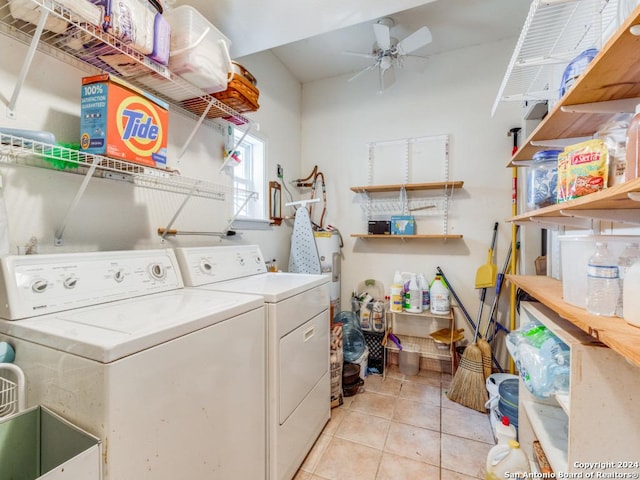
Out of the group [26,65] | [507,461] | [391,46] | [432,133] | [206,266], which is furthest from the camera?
[432,133]

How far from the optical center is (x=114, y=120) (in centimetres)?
112

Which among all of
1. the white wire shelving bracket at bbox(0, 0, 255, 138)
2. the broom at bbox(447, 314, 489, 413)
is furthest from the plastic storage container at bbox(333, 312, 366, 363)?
the white wire shelving bracket at bbox(0, 0, 255, 138)

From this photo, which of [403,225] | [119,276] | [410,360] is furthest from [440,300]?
[119,276]

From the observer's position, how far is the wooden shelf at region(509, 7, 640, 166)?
682mm

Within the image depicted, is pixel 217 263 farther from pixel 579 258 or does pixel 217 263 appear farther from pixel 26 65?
pixel 579 258

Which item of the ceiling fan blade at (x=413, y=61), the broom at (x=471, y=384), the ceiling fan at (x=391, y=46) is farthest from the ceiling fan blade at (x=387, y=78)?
the broom at (x=471, y=384)

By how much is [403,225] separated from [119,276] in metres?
2.31

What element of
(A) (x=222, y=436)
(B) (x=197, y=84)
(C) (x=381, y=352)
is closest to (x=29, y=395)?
(A) (x=222, y=436)

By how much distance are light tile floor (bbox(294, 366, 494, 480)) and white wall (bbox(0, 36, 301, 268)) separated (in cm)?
152

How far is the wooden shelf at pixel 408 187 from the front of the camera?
2690mm

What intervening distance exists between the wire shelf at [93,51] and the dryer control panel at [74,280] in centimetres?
80

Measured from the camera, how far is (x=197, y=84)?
1.49 m

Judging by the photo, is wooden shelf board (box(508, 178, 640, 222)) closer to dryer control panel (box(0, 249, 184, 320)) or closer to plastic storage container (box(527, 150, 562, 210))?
plastic storage container (box(527, 150, 562, 210))

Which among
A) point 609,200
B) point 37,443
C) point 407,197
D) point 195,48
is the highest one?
point 195,48
